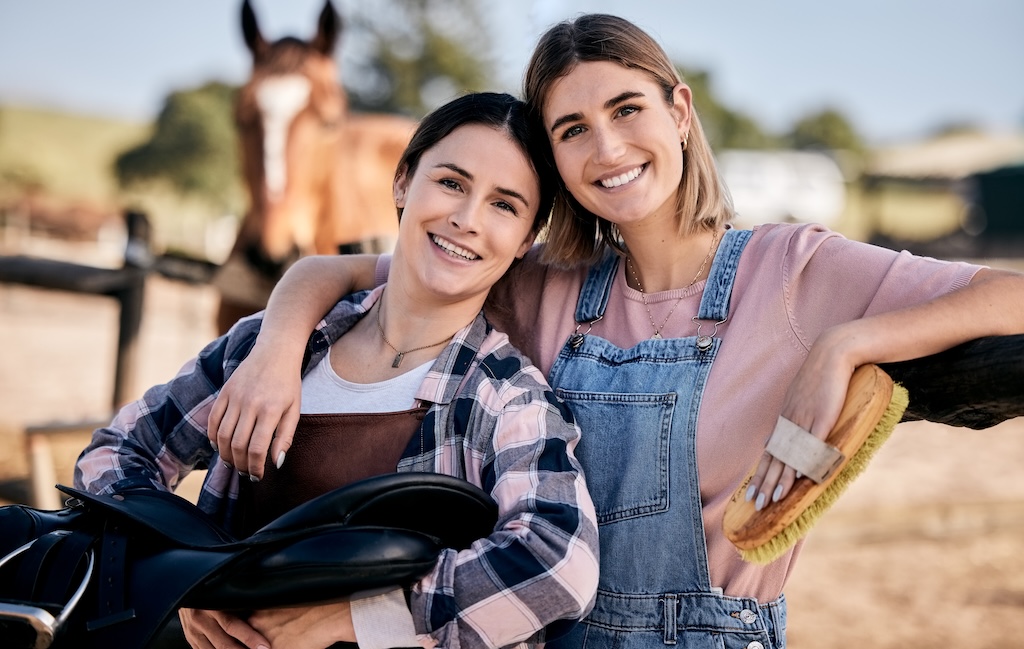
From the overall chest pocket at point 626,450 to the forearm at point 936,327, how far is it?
0.38 metres

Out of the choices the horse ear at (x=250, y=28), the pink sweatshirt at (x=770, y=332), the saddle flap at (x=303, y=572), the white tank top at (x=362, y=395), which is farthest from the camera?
the horse ear at (x=250, y=28)

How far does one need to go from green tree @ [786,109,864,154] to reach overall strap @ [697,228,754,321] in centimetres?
6088

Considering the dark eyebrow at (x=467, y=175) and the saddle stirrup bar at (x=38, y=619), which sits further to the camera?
the dark eyebrow at (x=467, y=175)

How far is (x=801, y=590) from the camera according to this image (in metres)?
4.13

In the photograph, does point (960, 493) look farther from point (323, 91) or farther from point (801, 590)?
point (323, 91)

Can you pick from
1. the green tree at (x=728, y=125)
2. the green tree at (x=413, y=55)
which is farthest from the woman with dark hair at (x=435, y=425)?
the green tree at (x=728, y=125)

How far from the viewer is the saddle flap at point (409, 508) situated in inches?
50.6

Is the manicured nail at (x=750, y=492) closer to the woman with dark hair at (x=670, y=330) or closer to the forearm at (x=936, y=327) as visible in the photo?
the woman with dark hair at (x=670, y=330)

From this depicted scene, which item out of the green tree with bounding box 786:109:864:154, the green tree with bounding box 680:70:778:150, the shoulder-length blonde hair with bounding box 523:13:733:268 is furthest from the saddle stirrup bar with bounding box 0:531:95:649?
the green tree with bounding box 786:109:864:154

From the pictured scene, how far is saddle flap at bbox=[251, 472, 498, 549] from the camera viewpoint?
1286mm

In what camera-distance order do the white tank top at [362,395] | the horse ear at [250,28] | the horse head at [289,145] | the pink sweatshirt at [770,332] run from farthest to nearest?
the horse ear at [250,28]
the horse head at [289,145]
the white tank top at [362,395]
the pink sweatshirt at [770,332]

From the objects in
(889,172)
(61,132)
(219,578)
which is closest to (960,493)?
(219,578)

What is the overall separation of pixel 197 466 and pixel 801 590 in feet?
10.6

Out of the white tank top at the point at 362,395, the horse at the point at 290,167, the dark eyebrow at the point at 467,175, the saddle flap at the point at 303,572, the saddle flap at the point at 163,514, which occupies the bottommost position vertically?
the saddle flap at the point at 303,572
